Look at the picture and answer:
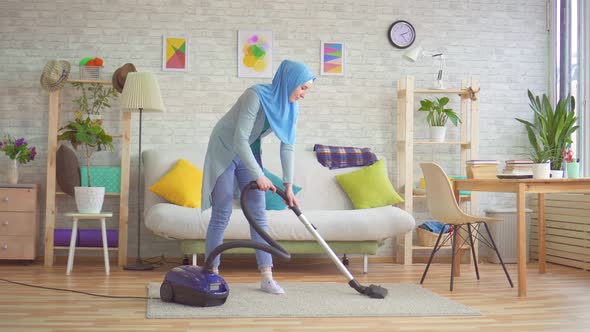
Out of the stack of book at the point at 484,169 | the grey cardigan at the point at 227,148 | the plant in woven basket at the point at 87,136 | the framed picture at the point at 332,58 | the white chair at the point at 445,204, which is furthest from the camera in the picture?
the framed picture at the point at 332,58

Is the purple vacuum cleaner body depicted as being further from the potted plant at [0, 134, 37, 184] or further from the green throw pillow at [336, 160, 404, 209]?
the potted plant at [0, 134, 37, 184]

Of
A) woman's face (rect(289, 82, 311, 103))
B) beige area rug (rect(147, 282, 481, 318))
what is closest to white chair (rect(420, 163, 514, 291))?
beige area rug (rect(147, 282, 481, 318))

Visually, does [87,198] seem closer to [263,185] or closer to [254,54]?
[254,54]

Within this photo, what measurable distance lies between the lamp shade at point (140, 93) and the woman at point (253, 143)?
5.31ft

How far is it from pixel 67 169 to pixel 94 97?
0.65m

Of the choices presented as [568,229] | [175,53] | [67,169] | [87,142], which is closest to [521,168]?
[568,229]

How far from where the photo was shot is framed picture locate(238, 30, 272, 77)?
561cm

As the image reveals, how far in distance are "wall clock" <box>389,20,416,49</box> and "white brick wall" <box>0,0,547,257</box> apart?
0.20 ft

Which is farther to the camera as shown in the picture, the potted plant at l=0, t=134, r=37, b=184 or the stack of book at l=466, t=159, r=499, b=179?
the potted plant at l=0, t=134, r=37, b=184

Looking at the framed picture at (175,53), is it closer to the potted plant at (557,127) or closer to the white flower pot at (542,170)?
the potted plant at (557,127)

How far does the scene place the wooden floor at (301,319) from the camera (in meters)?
2.94

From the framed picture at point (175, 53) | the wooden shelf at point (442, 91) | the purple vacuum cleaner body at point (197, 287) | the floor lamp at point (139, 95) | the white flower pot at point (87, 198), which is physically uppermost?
the framed picture at point (175, 53)

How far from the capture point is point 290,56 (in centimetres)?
568

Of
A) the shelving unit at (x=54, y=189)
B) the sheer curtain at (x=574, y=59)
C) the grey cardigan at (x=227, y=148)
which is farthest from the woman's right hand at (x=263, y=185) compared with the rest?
the sheer curtain at (x=574, y=59)
